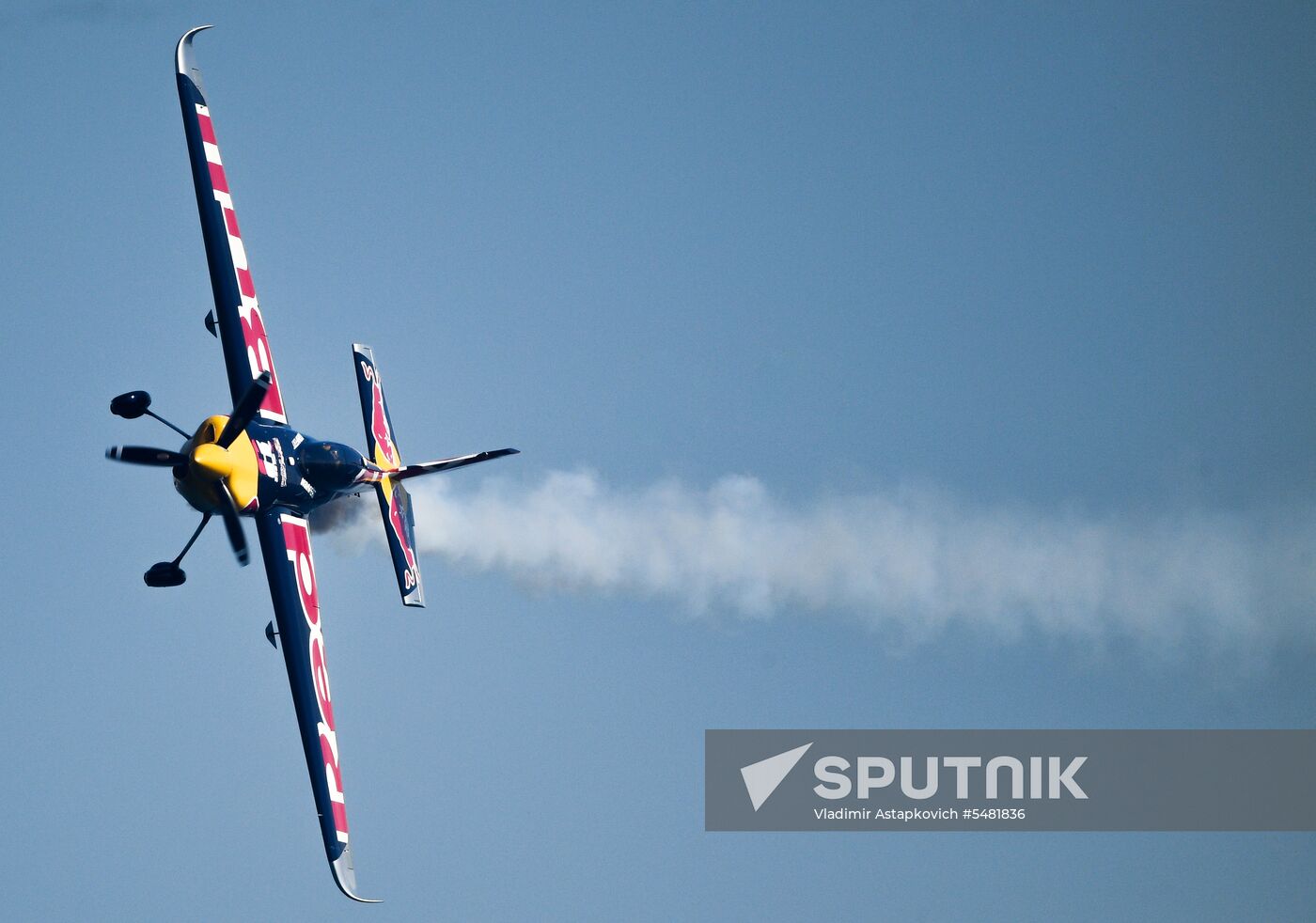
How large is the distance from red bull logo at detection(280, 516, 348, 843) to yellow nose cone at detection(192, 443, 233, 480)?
4.40 meters

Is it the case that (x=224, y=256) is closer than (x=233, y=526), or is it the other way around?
(x=233, y=526)

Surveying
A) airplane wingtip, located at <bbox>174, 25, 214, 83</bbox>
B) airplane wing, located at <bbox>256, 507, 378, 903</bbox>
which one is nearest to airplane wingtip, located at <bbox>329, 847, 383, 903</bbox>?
airplane wing, located at <bbox>256, 507, 378, 903</bbox>

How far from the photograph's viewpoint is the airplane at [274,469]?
4881 centimetres

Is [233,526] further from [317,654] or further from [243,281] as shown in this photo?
[243,281]

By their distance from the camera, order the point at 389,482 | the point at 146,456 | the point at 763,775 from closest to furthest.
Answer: the point at 146,456
the point at 389,482
the point at 763,775

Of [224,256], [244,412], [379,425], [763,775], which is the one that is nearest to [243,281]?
[224,256]

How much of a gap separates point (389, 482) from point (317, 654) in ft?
17.1

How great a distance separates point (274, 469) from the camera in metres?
51.7

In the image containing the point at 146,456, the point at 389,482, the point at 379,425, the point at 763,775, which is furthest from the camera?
the point at 763,775

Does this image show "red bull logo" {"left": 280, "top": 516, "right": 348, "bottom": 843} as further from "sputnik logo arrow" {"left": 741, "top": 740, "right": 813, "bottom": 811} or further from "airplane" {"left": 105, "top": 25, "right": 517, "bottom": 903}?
"sputnik logo arrow" {"left": 741, "top": 740, "right": 813, "bottom": 811}

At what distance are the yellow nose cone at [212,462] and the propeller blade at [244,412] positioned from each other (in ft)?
0.74

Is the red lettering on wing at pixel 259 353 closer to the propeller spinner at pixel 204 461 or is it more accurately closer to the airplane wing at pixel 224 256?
the airplane wing at pixel 224 256

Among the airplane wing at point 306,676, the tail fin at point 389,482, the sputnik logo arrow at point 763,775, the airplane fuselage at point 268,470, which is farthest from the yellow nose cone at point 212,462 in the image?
the sputnik logo arrow at point 763,775

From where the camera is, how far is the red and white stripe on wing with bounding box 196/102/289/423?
54656mm
